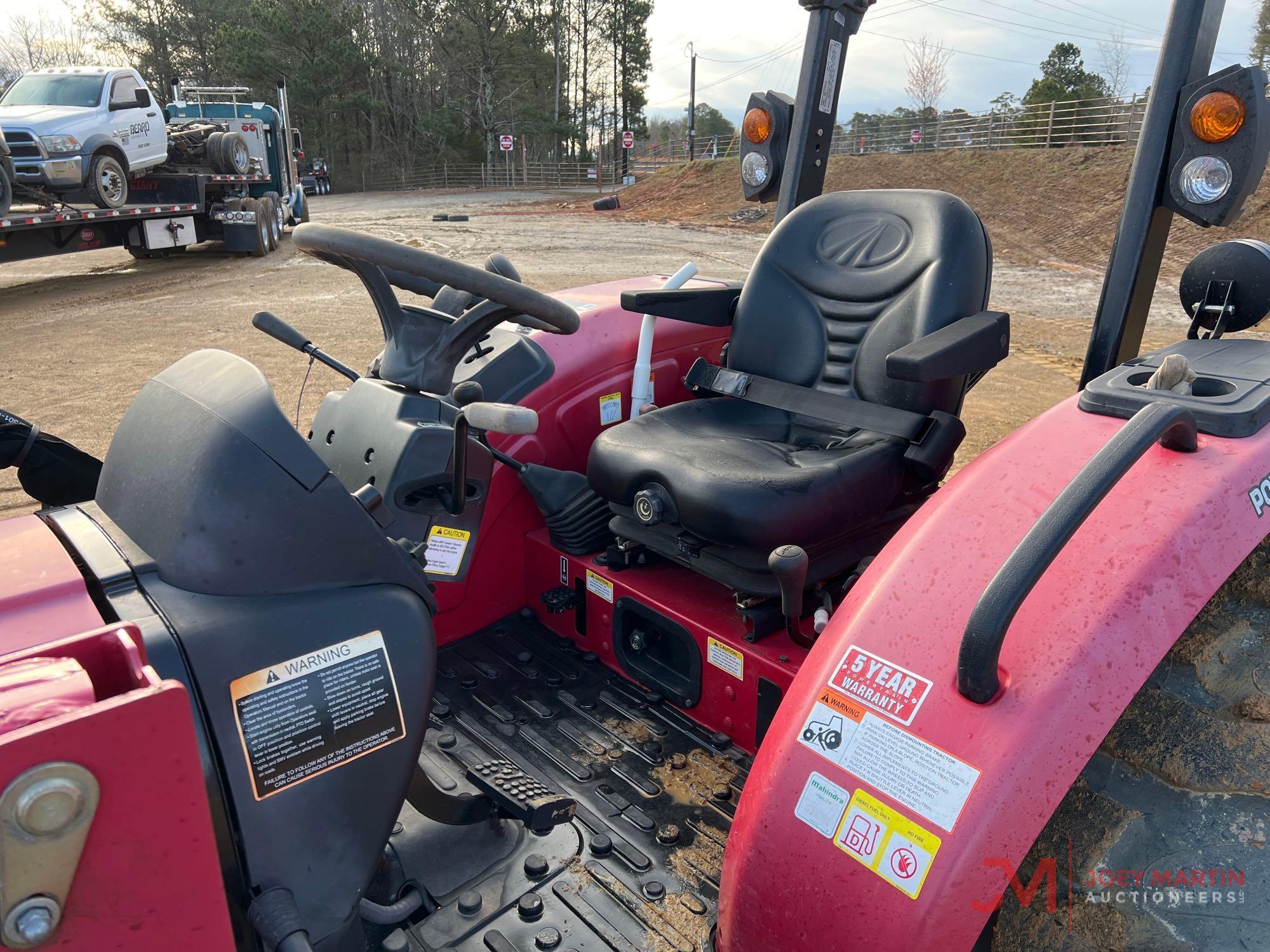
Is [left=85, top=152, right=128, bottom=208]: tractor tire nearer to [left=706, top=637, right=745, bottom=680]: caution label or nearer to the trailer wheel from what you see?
the trailer wheel

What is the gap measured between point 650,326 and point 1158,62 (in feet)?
3.95

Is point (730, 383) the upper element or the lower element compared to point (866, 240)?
lower

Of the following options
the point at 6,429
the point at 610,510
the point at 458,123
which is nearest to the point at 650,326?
the point at 610,510

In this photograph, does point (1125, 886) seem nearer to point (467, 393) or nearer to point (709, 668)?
point (709, 668)

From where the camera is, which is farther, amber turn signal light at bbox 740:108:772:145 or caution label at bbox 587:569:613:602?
amber turn signal light at bbox 740:108:772:145

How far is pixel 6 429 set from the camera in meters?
1.62

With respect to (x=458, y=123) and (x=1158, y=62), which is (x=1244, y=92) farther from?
(x=458, y=123)

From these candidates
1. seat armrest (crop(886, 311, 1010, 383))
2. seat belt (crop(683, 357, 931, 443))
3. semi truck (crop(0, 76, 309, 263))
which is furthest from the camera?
semi truck (crop(0, 76, 309, 263))

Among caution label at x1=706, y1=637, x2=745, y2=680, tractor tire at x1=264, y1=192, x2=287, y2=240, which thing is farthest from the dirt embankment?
caution label at x1=706, y1=637, x2=745, y2=680

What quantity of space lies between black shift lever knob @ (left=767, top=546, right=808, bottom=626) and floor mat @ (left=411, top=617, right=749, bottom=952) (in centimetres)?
42

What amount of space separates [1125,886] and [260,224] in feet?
41.5

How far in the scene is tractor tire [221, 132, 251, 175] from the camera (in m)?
12.2

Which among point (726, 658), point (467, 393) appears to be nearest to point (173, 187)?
point (467, 393)

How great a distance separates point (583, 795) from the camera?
1769mm
